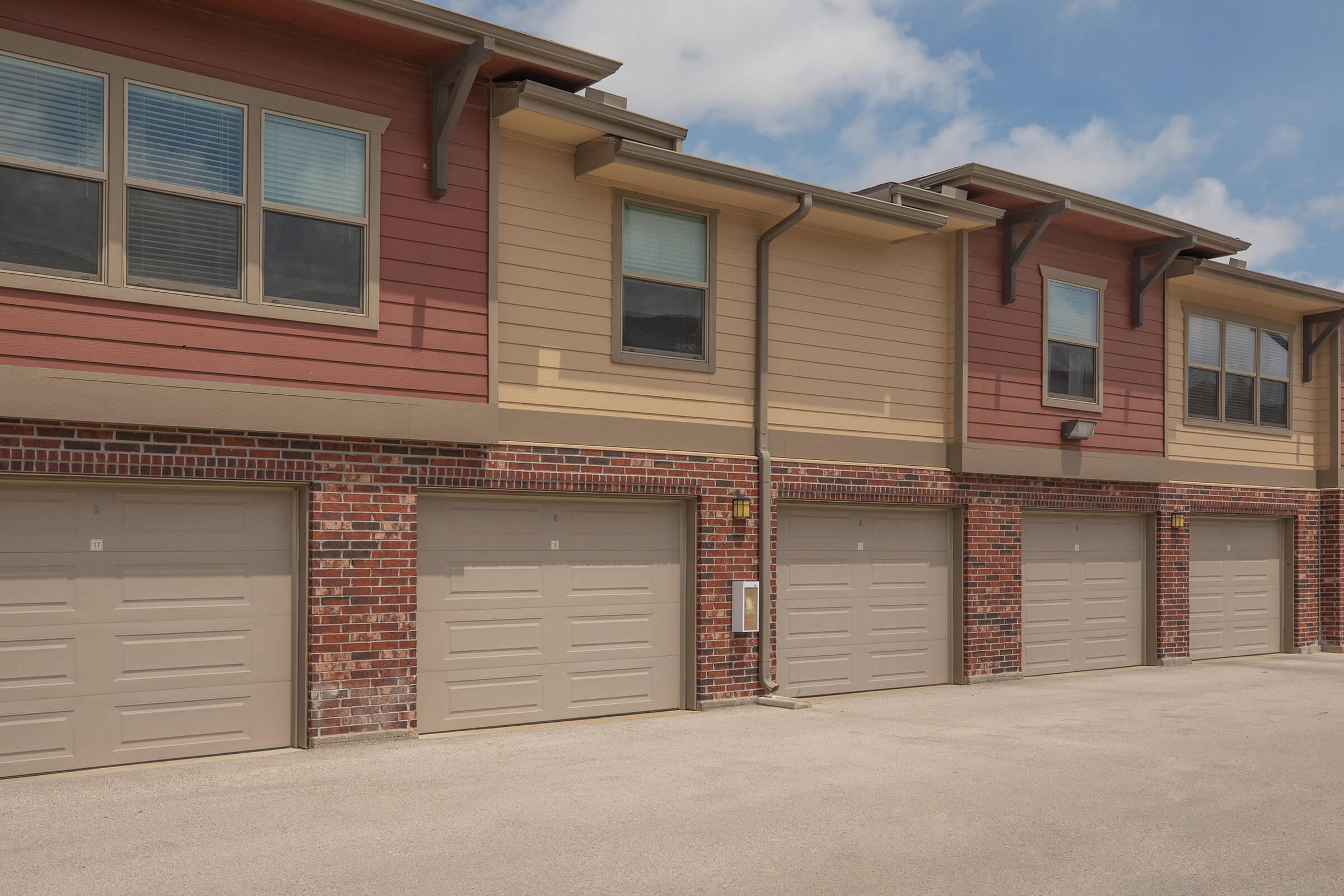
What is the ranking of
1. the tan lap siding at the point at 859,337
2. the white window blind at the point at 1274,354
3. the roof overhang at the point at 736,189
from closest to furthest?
the roof overhang at the point at 736,189 < the tan lap siding at the point at 859,337 < the white window blind at the point at 1274,354

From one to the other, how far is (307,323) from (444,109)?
2.20m

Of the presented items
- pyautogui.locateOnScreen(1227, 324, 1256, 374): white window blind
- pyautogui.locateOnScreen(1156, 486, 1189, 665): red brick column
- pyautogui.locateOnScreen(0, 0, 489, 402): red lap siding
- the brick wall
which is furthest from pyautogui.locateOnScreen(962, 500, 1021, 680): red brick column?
pyautogui.locateOnScreen(0, 0, 489, 402): red lap siding

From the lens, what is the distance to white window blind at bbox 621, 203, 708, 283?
11672 mm

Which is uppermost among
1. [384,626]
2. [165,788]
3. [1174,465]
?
[1174,465]

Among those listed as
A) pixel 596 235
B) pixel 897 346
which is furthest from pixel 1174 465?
pixel 596 235

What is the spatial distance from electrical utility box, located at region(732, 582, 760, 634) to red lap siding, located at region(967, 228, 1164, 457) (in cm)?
376

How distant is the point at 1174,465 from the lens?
16484 mm

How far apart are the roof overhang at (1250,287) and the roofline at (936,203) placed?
13.1 ft

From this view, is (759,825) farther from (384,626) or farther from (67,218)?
(67,218)

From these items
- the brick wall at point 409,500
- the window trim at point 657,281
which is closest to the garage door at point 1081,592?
the brick wall at point 409,500

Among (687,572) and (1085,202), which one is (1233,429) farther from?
(687,572)

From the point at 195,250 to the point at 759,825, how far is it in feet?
19.2

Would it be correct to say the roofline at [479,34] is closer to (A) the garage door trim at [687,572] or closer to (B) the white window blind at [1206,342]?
(A) the garage door trim at [687,572]

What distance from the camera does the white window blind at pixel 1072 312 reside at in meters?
15.3
